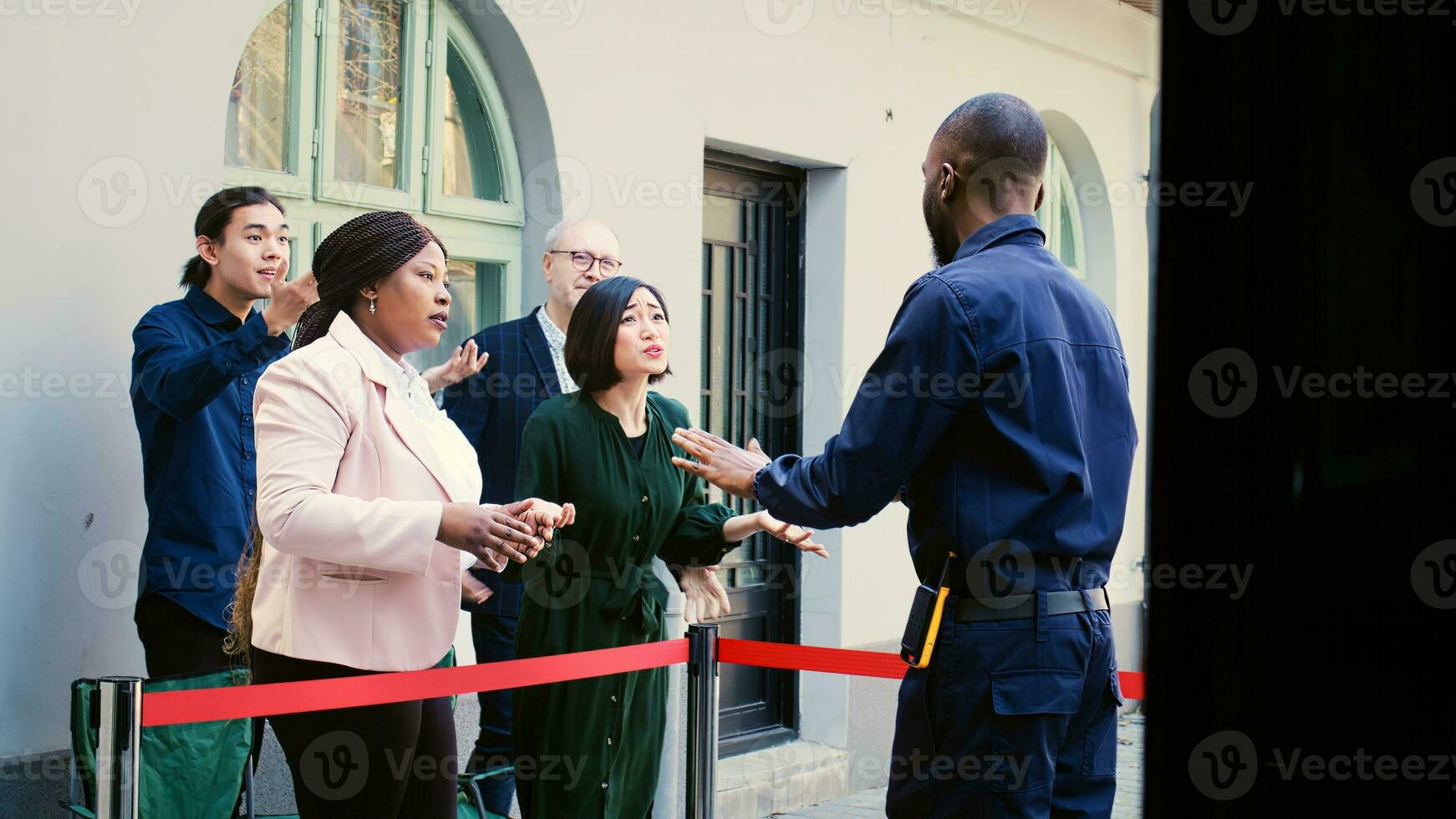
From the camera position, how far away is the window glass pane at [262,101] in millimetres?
5191

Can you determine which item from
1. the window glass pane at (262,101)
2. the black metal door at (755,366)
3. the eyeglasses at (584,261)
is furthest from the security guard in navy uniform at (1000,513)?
the black metal door at (755,366)

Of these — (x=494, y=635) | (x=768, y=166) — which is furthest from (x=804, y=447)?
(x=494, y=635)

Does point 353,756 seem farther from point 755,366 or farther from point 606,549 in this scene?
point 755,366

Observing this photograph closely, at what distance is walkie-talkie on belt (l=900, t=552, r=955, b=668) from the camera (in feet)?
9.64

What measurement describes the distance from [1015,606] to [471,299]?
3.77 m

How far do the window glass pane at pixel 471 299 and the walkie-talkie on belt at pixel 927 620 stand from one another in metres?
3.39

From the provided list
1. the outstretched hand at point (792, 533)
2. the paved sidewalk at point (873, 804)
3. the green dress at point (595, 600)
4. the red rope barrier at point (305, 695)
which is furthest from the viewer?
the paved sidewalk at point (873, 804)

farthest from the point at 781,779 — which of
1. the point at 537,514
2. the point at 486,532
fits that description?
the point at 486,532

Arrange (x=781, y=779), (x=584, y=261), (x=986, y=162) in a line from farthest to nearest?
(x=781, y=779)
(x=584, y=261)
(x=986, y=162)

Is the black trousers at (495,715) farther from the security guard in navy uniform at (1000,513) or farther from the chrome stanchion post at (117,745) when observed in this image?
the security guard in navy uniform at (1000,513)

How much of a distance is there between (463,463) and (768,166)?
4.60 m

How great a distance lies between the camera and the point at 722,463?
3371 millimetres

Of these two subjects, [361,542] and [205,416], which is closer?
[361,542]

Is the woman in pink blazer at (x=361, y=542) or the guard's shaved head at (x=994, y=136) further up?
the guard's shaved head at (x=994, y=136)
